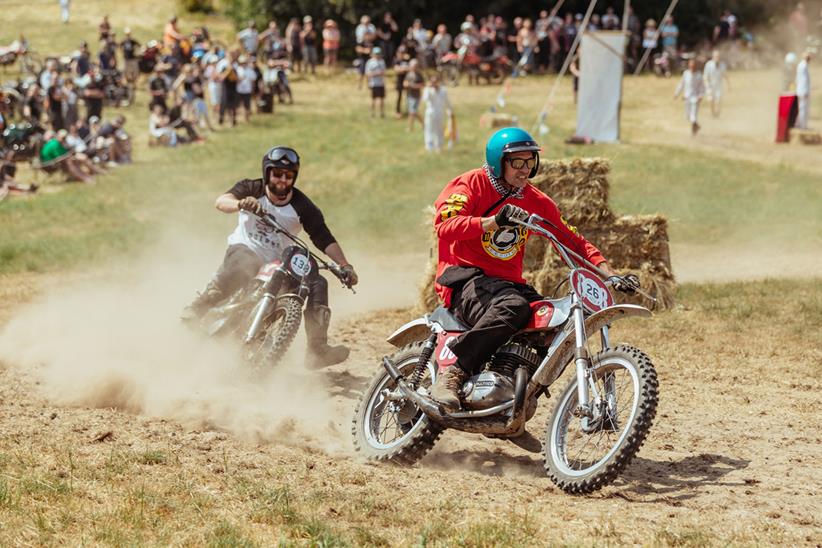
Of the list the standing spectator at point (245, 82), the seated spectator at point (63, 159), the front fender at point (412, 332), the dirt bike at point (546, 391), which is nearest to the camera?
the dirt bike at point (546, 391)

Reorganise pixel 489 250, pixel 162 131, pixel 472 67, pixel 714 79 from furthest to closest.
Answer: pixel 472 67 → pixel 714 79 → pixel 162 131 → pixel 489 250

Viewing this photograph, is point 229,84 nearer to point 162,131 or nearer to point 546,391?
point 162,131

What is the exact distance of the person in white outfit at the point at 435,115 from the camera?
2938cm

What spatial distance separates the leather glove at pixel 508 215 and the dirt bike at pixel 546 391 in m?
0.09

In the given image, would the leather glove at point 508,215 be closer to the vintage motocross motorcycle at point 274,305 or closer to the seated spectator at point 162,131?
the vintage motocross motorcycle at point 274,305

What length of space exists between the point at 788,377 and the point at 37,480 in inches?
259

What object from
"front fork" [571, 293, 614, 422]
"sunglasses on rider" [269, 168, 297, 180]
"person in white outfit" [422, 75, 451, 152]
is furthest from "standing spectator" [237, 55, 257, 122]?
"front fork" [571, 293, 614, 422]

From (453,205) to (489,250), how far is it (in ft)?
Answer: 1.59

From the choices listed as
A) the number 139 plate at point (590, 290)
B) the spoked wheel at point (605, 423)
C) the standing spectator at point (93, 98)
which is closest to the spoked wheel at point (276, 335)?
the spoked wheel at point (605, 423)

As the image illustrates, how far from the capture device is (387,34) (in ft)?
151

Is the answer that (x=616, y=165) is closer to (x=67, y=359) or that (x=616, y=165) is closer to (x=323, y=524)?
(x=67, y=359)

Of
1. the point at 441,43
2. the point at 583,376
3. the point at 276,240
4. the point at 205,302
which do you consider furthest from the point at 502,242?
the point at 441,43

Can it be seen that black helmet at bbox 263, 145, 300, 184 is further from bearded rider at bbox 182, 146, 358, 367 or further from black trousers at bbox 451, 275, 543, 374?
black trousers at bbox 451, 275, 543, 374

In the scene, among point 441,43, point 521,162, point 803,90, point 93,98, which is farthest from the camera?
point 441,43
